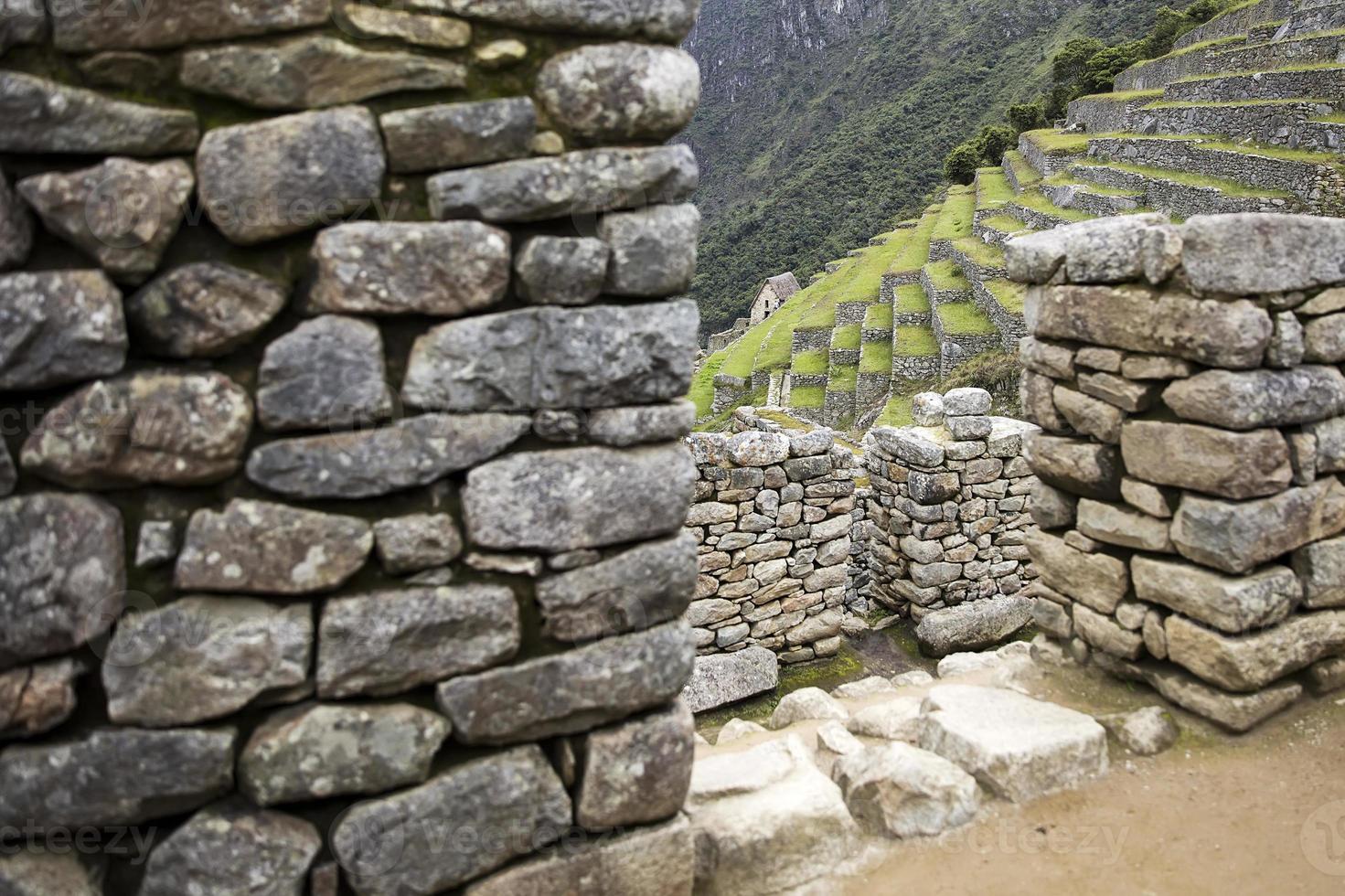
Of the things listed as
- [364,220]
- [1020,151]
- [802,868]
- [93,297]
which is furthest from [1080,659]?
[1020,151]

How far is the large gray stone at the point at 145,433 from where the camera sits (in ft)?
6.42

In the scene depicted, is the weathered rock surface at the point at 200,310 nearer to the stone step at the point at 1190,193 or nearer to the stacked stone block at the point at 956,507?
the stacked stone block at the point at 956,507

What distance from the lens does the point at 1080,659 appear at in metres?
4.48

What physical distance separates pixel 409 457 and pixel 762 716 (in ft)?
16.4

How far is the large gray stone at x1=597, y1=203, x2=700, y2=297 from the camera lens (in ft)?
7.54

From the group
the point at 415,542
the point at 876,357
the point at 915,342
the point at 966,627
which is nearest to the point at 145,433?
the point at 415,542

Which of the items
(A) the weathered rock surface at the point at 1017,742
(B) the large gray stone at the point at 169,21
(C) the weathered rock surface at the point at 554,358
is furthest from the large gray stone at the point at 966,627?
(B) the large gray stone at the point at 169,21

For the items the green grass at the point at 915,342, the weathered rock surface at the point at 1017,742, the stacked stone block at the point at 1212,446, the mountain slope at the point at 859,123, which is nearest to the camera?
the weathered rock surface at the point at 1017,742

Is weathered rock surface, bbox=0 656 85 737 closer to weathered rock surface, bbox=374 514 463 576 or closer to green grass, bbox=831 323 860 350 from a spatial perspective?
weathered rock surface, bbox=374 514 463 576

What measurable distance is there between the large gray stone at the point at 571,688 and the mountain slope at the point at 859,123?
63280 mm

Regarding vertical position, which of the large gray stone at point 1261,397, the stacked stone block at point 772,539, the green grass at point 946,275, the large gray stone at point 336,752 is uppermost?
the large gray stone at point 1261,397

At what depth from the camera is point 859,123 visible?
291ft

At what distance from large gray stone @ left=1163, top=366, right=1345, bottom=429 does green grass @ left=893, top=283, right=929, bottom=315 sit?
89.1 ft

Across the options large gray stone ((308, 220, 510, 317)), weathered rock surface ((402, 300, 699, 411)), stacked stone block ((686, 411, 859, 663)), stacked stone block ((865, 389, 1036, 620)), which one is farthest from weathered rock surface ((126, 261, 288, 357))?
stacked stone block ((865, 389, 1036, 620))
